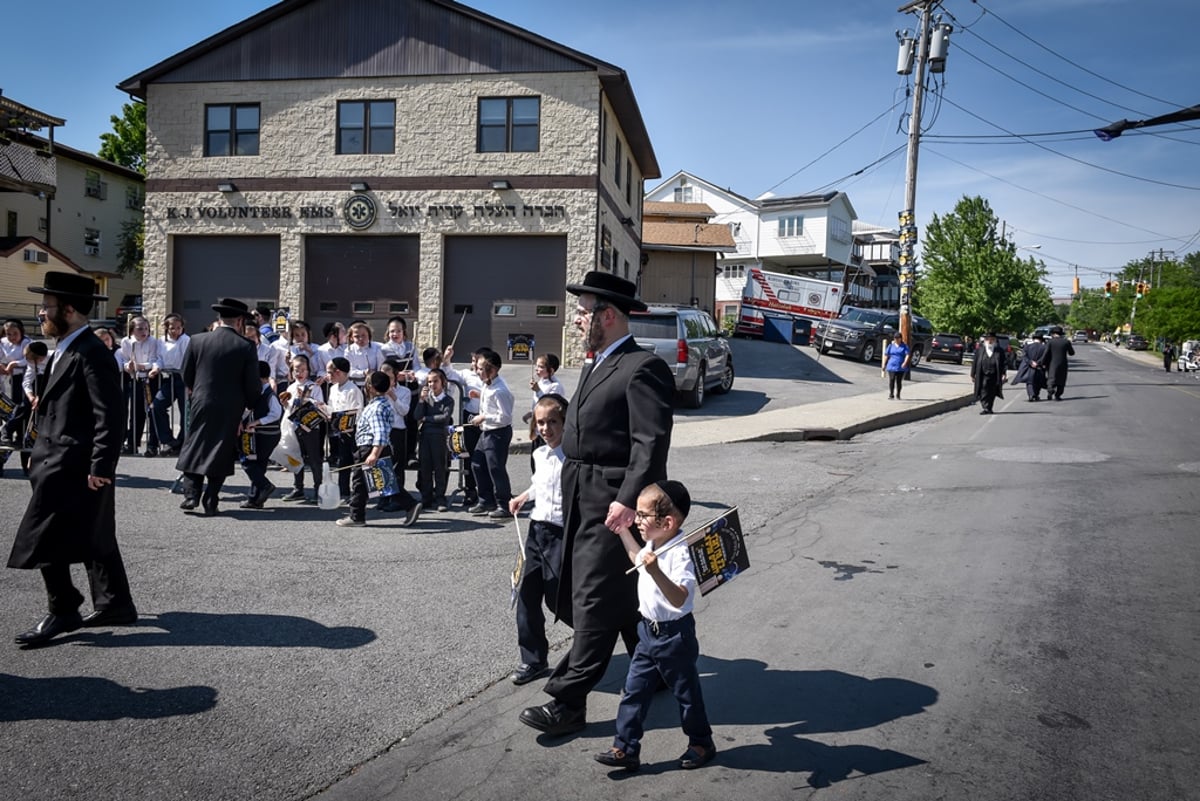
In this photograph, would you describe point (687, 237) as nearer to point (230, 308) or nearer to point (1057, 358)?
point (1057, 358)

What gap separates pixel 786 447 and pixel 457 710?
32.4 feet

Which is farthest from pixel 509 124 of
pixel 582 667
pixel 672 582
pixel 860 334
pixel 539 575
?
pixel 672 582

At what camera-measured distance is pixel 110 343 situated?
36.7ft

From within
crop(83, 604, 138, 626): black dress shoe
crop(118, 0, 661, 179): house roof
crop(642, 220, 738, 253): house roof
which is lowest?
crop(83, 604, 138, 626): black dress shoe

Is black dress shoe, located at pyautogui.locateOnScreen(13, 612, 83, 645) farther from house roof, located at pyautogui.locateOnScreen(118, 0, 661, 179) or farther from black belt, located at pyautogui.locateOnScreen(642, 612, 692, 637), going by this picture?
house roof, located at pyautogui.locateOnScreen(118, 0, 661, 179)

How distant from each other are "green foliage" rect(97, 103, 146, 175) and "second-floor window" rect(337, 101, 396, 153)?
103 feet

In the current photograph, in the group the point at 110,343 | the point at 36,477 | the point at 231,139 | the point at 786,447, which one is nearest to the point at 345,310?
the point at 231,139

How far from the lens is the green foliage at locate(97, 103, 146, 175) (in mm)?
48656

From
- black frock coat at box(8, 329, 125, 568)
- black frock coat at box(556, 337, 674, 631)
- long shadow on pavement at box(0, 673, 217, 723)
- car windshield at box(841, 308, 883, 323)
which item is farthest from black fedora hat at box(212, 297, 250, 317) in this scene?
car windshield at box(841, 308, 883, 323)

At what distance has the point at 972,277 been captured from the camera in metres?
50.1

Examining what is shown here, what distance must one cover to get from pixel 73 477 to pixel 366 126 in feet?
66.5

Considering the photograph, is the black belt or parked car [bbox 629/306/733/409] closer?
the black belt

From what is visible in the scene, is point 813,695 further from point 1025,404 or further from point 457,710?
point 1025,404

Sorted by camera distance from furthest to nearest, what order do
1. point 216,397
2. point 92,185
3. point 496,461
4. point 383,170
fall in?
point 92,185 → point 383,170 → point 496,461 → point 216,397
